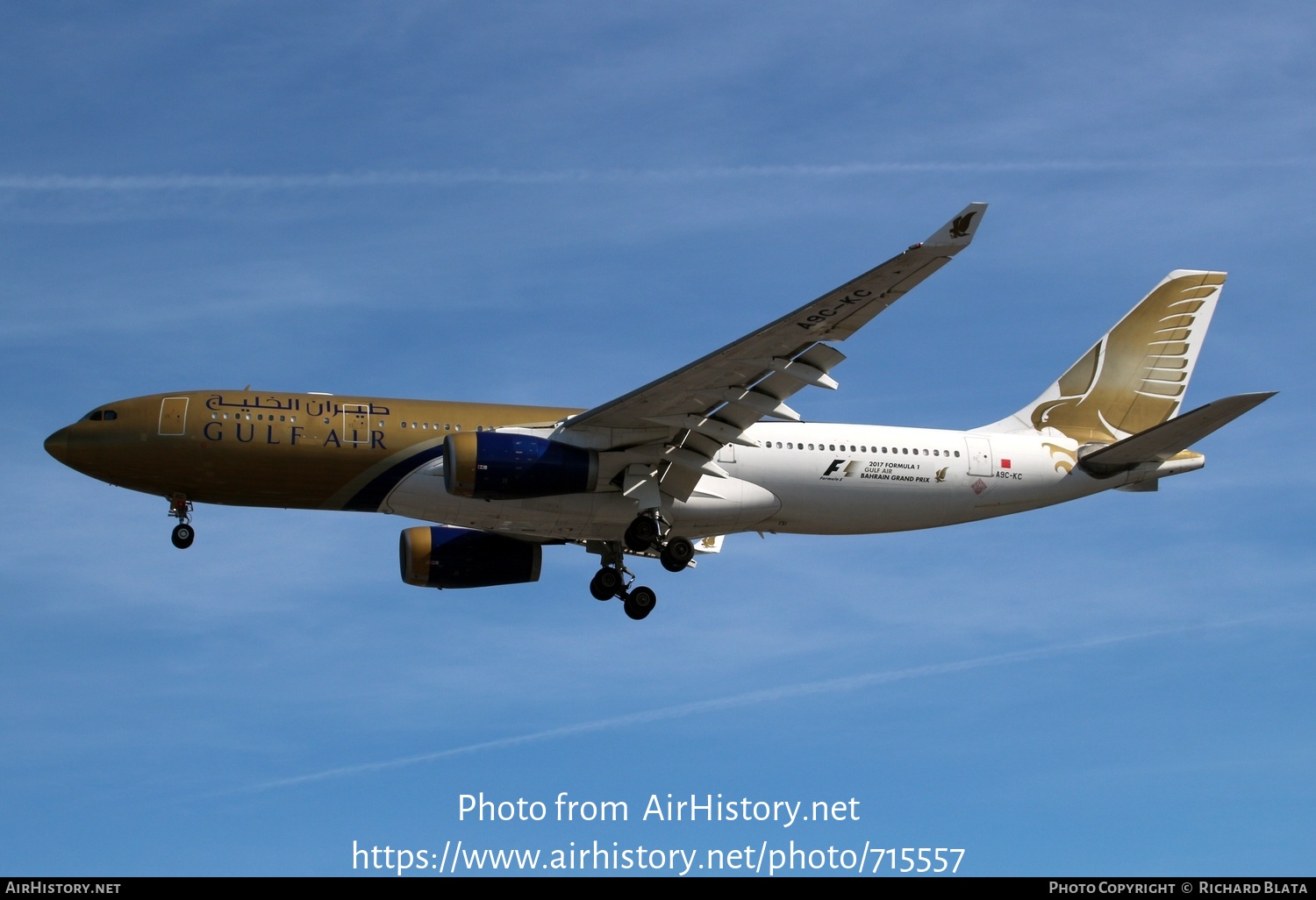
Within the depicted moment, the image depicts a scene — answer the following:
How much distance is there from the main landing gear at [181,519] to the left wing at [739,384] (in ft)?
27.4

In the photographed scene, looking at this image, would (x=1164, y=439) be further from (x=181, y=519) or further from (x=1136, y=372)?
(x=181, y=519)

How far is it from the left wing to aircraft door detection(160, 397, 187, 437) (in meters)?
8.02

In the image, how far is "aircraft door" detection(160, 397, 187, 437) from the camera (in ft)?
110

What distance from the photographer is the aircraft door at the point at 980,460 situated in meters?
37.7

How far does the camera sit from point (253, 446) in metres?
33.2

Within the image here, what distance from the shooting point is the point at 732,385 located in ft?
106

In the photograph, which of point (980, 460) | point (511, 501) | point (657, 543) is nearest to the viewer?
point (511, 501)

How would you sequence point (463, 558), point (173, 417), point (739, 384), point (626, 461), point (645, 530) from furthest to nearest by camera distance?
point (463, 558) → point (645, 530) → point (626, 461) → point (173, 417) → point (739, 384)

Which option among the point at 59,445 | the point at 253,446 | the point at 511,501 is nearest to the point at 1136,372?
the point at 511,501

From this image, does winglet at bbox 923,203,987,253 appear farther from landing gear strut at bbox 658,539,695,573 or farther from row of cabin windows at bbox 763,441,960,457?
landing gear strut at bbox 658,539,695,573

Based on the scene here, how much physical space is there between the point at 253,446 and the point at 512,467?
5.51 meters

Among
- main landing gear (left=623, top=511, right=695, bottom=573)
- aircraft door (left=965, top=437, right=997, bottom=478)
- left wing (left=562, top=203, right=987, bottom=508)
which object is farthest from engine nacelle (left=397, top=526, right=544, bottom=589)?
aircraft door (left=965, top=437, right=997, bottom=478)

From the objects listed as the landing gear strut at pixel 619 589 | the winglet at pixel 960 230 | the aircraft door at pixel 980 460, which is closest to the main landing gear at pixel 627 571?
the landing gear strut at pixel 619 589
